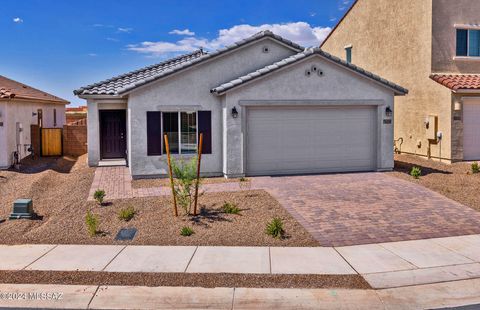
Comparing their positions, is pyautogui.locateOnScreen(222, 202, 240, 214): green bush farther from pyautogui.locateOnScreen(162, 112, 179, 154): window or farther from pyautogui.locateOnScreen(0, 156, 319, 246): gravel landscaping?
pyautogui.locateOnScreen(162, 112, 179, 154): window

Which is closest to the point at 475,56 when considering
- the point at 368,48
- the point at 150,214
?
the point at 368,48

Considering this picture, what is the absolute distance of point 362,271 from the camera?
8211 millimetres

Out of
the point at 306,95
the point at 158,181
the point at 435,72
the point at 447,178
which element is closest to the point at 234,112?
the point at 306,95

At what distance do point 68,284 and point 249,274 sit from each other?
3065 millimetres

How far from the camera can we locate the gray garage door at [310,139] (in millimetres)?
17125

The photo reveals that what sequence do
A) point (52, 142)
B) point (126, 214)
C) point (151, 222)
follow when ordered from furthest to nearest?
point (52, 142), point (126, 214), point (151, 222)

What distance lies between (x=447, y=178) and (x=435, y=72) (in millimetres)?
6525

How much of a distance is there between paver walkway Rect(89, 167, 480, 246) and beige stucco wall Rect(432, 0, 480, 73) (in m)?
7.39

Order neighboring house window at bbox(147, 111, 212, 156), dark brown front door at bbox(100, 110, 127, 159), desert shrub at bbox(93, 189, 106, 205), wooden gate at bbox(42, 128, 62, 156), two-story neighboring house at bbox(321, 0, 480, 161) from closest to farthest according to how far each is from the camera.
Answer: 1. desert shrub at bbox(93, 189, 106, 205)
2. neighboring house window at bbox(147, 111, 212, 156)
3. two-story neighboring house at bbox(321, 0, 480, 161)
4. dark brown front door at bbox(100, 110, 127, 159)
5. wooden gate at bbox(42, 128, 62, 156)

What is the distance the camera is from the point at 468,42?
21.3 meters

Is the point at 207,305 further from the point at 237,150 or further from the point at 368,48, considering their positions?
the point at 368,48

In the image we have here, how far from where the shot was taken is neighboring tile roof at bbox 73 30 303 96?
16.8 meters

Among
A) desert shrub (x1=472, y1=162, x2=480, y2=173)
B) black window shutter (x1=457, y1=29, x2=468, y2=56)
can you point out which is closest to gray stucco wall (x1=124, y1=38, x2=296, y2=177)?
desert shrub (x1=472, y1=162, x2=480, y2=173)

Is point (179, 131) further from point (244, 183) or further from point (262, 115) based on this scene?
point (244, 183)
